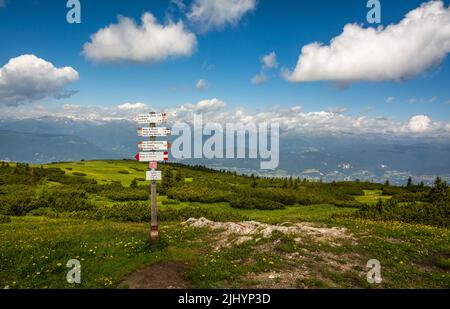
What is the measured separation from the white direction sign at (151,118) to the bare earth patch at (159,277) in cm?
756

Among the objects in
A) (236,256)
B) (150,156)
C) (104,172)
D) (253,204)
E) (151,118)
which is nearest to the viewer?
(236,256)

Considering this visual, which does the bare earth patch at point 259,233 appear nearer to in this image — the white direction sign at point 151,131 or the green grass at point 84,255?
the green grass at point 84,255

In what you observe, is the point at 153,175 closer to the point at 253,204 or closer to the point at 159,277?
the point at 159,277

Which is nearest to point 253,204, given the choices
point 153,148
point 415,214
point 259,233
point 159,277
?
point 415,214

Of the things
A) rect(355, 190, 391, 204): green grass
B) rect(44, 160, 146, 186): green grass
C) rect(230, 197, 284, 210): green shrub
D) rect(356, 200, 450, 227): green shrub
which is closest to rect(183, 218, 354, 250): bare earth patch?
rect(356, 200, 450, 227): green shrub

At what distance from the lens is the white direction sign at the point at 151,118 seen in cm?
1753

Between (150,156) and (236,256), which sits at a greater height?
(150,156)

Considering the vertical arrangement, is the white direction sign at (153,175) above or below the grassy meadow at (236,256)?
above

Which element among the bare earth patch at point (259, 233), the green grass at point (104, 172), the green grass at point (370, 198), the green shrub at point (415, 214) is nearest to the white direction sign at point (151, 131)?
the bare earth patch at point (259, 233)

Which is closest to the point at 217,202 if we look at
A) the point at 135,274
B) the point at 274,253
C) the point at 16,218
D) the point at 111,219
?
the point at 111,219

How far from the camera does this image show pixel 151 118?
17.6 metres

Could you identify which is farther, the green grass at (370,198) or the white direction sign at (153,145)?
the green grass at (370,198)

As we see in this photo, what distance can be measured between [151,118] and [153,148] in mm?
1702
